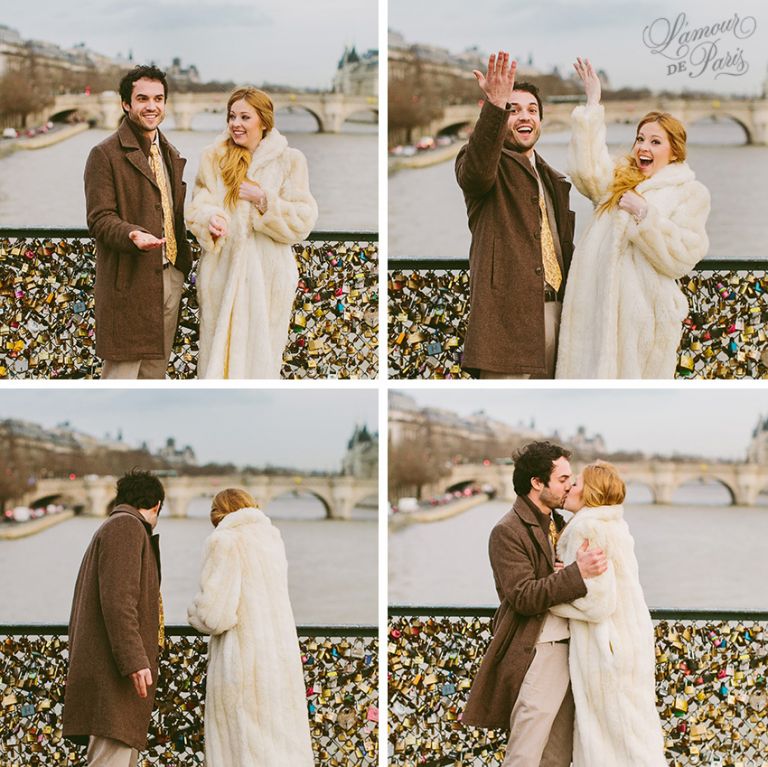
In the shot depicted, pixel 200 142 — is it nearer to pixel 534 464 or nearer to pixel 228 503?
pixel 228 503

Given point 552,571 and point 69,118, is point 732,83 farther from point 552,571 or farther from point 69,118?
point 69,118

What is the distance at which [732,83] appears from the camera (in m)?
6.20

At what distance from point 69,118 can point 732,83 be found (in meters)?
2.73

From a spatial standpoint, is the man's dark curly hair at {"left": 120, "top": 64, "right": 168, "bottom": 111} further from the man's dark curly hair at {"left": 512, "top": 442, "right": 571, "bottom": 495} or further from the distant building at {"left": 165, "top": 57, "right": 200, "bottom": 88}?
the man's dark curly hair at {"left": 512, "top": 442, "right": 571, "bottom": 495}

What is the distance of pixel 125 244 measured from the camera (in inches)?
224

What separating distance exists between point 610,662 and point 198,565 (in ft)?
5.51

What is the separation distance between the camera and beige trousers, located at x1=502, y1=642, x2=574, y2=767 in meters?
5.32

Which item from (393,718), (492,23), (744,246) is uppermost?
(492,23)

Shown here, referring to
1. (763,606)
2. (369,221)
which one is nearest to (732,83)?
(369,221)

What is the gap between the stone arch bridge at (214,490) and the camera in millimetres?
6086

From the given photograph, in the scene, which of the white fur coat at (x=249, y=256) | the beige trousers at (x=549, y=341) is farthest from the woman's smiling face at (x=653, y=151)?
the white fur coat at (x=249, y=256)

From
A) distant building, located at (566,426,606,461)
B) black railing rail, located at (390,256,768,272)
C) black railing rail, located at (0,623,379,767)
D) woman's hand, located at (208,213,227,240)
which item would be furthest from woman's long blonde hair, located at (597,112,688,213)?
black railing rail, located at (0,623,379,767)

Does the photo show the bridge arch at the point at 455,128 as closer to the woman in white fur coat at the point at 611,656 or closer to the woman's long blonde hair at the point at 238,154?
the woman's long blonde hair at the point at 238,154

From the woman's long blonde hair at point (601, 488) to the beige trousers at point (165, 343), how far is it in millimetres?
1706
